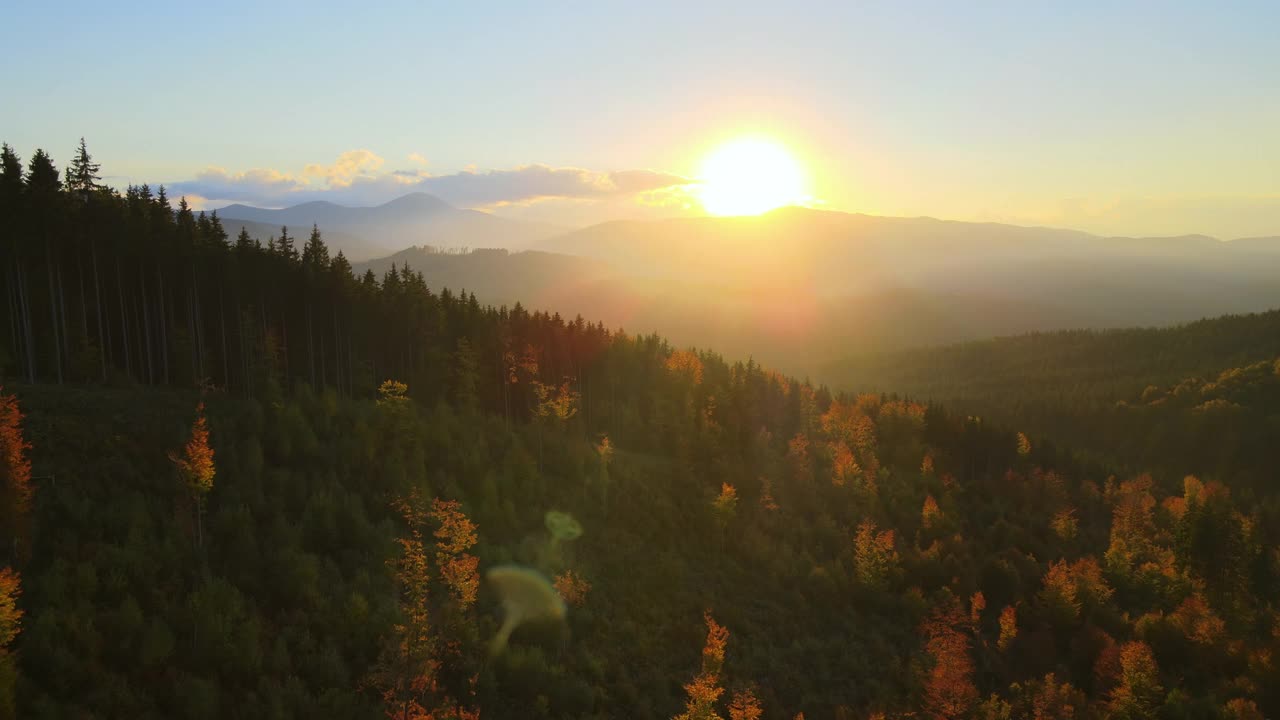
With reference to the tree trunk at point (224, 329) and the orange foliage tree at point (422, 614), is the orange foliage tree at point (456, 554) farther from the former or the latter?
the tree trunk at point (224, 329)

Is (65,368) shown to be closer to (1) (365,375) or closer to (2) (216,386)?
(2) (216,386)

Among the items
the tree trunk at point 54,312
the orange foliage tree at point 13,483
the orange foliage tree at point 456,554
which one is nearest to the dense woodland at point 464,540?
the orange foliage tree at point 13,483

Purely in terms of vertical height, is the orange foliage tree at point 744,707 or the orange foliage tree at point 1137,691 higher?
the orange foliage tree at point 744,707

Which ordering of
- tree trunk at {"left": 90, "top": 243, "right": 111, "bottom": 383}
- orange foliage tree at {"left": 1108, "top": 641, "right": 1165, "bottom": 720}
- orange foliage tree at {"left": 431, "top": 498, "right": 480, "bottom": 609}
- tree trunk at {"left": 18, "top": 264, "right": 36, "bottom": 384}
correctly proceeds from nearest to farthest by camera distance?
1. orange foliage tree at {"left": 431, "top": 498, "right": 480, "bottom": 609}
2. tree trunk at {"left": 18, "top": 264, "right": 36, "bottom": 384}
3. orange foliage tree at {"left": 1108, "top": 641, "right": 1165, "bottom": 720}
4. tree trunk at {"left": 90, "top": 243, "right": 111, "bottom": 383}

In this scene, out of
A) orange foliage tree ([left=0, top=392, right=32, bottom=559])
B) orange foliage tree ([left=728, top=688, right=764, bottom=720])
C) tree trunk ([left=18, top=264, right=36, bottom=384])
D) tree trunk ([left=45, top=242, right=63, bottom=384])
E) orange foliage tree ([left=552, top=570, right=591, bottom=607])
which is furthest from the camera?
tree trunk ([left=45, top=242, right=63, bottom=384])

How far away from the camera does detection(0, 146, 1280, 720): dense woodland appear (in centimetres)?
3475

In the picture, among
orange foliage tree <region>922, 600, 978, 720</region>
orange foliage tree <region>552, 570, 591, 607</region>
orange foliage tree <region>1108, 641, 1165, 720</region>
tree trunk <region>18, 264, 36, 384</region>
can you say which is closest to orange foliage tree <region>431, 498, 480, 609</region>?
orange foliage tree <region>552, 570, 591, 607</region>

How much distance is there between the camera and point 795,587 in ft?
221

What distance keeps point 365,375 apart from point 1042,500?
103 m

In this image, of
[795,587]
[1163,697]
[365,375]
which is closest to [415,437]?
[365,375]

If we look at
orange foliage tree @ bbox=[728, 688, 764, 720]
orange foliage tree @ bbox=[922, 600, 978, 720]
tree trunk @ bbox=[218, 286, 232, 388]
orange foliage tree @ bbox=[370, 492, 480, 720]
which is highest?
tree trunk @ bbox=[218, 286, 232, 388]

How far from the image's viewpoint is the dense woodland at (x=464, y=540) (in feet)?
A: 114

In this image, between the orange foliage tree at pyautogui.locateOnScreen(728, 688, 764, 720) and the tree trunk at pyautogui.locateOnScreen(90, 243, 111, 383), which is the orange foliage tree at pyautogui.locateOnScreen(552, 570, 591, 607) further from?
the tree trunk at pyautogui.locateOnScreen(90, 243, 111, 383)

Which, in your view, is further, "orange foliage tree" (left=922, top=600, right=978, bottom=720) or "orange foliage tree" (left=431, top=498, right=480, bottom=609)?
"orange foliage tree" (left=922, top=600, right=978, bottom=720)
